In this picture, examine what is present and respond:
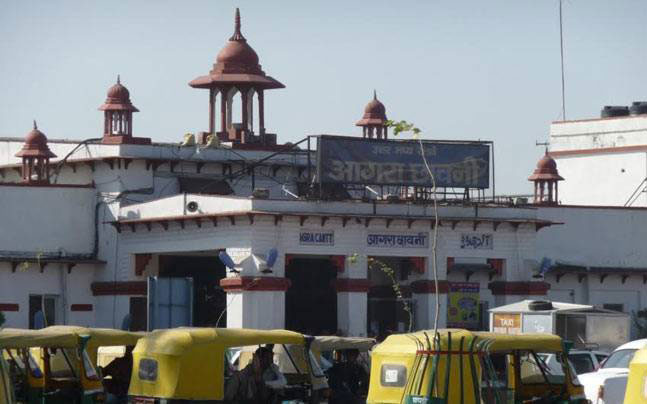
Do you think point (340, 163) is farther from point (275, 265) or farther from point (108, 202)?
point (108, 202)

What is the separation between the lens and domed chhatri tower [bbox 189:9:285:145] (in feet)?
170

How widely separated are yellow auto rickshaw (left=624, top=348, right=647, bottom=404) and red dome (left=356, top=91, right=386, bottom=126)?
117 feet

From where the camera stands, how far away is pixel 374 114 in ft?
188

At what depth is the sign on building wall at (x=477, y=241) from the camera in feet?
158

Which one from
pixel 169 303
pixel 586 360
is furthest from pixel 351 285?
pixel 586 360

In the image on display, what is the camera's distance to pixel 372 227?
152ft

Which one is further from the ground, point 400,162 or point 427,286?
point 400,162

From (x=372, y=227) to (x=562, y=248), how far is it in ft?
30.9

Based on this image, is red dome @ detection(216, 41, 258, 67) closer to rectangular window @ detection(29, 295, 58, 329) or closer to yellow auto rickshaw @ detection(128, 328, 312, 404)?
rectangular window @ detection(29, 295, 58, 329)

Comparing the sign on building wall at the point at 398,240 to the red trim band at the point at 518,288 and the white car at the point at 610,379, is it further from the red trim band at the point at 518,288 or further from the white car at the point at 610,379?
the white car at the point at 610,379

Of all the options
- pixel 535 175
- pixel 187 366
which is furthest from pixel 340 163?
pixel 187 366

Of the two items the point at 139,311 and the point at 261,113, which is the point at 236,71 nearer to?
the point at 261,113

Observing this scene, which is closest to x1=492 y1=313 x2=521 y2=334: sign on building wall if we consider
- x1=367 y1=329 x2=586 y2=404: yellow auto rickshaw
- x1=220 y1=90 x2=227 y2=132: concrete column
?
x1=220 y1=90 x2=227 y2=132: concrete column

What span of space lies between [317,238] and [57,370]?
19.5m
